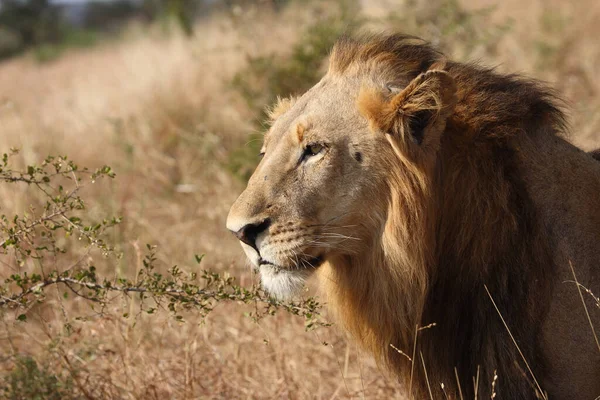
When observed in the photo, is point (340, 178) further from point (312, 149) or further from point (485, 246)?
point (485, 246)

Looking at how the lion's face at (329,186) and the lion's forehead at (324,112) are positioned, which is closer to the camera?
the lion's face at (329,186)

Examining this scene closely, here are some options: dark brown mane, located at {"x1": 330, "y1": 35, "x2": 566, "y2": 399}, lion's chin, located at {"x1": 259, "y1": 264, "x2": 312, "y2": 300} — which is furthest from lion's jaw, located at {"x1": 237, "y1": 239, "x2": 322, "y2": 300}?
dark brown mane, located at {"x1": 330, "y1": 35, "x2": 566, "y2": 399}

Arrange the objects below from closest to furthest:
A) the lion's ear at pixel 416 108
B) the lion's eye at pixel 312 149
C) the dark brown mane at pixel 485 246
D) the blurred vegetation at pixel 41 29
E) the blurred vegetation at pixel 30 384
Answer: the lion's ear at pixel 416 108, the dark brown mane at pixel 485 246, the lion's eye at pixel 312 149, the blurred vegetation at pixel 30 384, the blurred vegetation at pixel 41 29

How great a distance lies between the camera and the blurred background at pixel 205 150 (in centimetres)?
447

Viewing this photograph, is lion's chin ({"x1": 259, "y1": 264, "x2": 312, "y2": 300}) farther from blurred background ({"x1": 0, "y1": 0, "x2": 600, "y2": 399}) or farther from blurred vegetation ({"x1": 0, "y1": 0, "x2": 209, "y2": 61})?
blurred vegetation ({"x1": 0, "y1": 0, "x2": 209, "y2": 61})

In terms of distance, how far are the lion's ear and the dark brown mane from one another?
0.49 ft

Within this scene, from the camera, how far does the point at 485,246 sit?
3.35m

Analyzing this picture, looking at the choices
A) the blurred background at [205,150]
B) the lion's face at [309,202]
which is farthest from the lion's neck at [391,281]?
the blurred background at [205,150]

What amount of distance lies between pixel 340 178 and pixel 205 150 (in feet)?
14.6

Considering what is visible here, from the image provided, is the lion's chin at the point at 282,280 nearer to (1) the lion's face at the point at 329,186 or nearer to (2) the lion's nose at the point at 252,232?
(1) the lion's face at the point at 329,186

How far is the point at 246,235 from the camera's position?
329 centimetres

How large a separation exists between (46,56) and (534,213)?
24327 mm

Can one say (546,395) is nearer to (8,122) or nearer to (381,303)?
(381,303)

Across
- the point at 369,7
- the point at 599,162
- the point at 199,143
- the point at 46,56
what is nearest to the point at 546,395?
the point at 599,162
